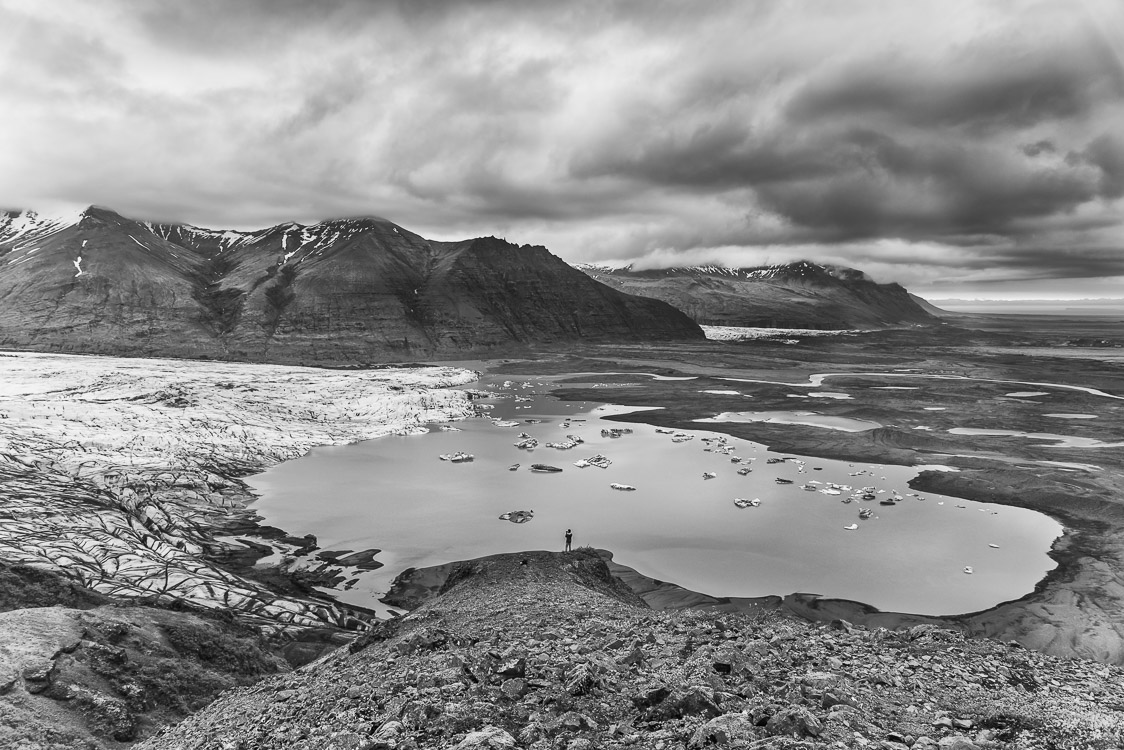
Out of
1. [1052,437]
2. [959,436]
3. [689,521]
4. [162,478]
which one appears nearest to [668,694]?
[689,521]

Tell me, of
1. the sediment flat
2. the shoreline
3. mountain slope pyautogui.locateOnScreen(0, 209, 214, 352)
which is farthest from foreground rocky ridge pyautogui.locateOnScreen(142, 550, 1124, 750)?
mountain slope pyautogui.locateOnScreen(0, 209, 214, 352)

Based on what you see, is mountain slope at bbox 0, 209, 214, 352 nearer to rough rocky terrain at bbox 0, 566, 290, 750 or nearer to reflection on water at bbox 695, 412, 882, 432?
reflection on water at bbox 695, 412, 882, 432

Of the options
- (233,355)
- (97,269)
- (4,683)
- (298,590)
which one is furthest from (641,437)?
(97,269)

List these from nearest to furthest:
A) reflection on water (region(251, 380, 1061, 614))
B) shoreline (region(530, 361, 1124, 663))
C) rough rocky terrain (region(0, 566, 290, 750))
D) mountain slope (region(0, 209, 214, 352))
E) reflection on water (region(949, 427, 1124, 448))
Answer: rough rocky terrain (region(0, 566, 290, 750))
shoreline (region(530, 361, 1124, 663))
reflection on water (region(251, 380, 1061, 614))
reflection on water (region(949, 427, 1124, 448))
mountain slope (region(0, 209, 214, 352))

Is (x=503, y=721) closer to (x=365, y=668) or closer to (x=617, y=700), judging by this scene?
(x=617, y=700)

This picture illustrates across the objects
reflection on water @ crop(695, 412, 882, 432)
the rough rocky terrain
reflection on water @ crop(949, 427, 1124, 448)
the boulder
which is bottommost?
reflection on water @ crop(949, 427, 1124, 448)

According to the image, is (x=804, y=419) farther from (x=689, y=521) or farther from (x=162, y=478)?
(x=162, y=478)
